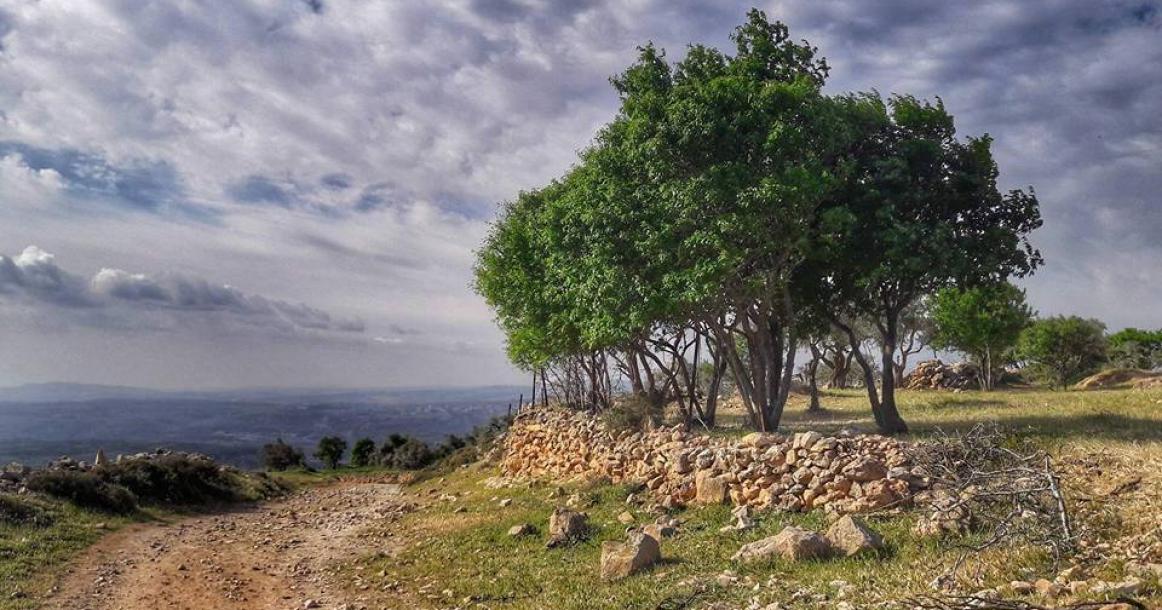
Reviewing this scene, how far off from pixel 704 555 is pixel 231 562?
35.3 feet

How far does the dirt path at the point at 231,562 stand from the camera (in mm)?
12188

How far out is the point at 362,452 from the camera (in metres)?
46.2

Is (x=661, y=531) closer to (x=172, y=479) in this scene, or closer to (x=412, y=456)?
(x=172, y=479)

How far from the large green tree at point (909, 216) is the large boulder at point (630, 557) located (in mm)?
11092

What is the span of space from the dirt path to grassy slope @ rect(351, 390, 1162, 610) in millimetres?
1262

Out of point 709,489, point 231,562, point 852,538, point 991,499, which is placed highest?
point 991,499

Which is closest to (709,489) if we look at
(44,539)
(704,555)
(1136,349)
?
(704,555)

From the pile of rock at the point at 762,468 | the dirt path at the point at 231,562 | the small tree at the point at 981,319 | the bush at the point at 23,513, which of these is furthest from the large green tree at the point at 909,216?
the bush at the point at 23,513

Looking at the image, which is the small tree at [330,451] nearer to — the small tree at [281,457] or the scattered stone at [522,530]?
the small tree at [281,457]

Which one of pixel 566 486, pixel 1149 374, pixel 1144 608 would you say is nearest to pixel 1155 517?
pixel 1144 608

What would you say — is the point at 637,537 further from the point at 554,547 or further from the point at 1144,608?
the point at 1144,608

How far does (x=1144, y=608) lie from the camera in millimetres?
5266

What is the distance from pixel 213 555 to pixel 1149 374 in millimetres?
46379

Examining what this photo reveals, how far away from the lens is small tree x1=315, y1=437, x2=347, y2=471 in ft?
147
